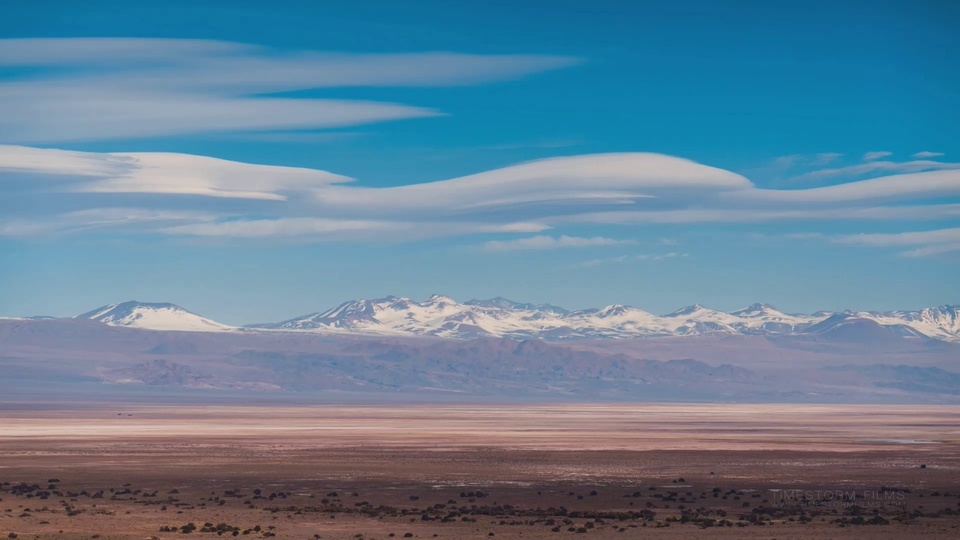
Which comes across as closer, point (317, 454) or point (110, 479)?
point (110, 479)

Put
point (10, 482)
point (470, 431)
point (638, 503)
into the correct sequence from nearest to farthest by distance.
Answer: point (638, 503) → point (10, 482) → point (470, 431)

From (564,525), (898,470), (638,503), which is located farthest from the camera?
(898,470)

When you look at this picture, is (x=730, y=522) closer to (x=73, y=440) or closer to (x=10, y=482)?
(x=10, y=482)

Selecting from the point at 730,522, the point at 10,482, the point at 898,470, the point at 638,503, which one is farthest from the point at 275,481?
the point at 898,470

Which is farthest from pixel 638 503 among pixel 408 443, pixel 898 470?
pixel 408 443

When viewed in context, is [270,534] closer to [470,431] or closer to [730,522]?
[730,522]

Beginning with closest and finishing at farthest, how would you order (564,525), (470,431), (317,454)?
(564,525), (317,454), (470,431)
